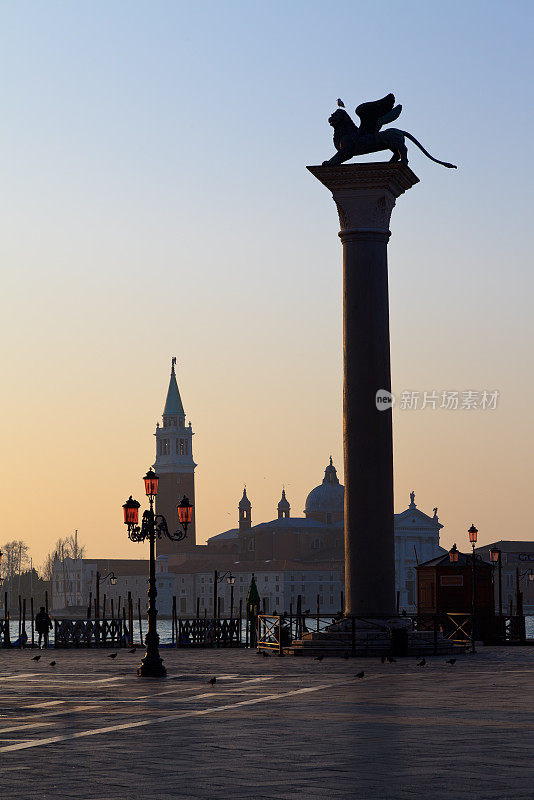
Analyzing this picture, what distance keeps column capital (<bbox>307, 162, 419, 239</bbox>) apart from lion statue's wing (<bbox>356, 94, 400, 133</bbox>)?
1.85 m

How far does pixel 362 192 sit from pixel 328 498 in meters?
153

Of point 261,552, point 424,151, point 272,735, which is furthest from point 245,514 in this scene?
point 272,735

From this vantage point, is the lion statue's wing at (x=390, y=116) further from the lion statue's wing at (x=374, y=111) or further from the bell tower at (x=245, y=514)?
the bell tower at (x=245, y=514)

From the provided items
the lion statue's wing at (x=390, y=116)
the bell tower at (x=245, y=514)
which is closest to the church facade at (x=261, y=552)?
the bell tower at (x=245, y=514)

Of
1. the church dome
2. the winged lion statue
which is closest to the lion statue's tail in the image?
the winged lion statue

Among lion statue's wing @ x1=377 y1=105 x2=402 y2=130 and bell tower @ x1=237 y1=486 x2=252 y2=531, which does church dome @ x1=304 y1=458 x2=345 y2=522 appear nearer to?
bell tower @ x1=237 y1=486 x2=252 y2=531

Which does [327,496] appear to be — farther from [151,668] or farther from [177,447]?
[151,668]

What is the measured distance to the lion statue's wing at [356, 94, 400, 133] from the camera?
30.9 meters

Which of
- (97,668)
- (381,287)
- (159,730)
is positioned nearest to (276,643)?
(97,668)

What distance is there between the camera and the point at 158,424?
598ft

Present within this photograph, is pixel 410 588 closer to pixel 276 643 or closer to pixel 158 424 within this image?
pixel 158 424

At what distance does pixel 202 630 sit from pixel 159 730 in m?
31.6

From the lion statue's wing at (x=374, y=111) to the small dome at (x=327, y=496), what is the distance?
150116mm

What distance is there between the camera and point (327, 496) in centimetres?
18138
